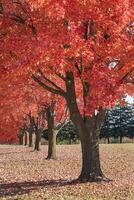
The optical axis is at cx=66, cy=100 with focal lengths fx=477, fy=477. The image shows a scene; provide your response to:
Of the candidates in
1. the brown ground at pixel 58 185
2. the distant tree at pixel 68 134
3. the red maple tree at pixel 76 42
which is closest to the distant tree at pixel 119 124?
the distant tree at pixel 68 134

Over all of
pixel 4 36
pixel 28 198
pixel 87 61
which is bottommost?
pixel 28 198

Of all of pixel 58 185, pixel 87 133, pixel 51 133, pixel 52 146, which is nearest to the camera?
pixel 58 185

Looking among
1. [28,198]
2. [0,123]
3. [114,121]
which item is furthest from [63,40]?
[114,121]

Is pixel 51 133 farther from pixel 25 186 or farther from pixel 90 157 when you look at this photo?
pixel 25 186

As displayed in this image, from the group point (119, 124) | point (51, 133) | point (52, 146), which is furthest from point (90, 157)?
point (119, 124)

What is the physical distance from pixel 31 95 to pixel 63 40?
22.0 m

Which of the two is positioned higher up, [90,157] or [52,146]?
[52,146]

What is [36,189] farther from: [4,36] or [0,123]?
[0,123]

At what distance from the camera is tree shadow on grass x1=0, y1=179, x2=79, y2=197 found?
672 inches

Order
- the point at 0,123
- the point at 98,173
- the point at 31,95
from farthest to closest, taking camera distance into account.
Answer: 1. the point at 0,123
2. the point at 31,95
3. the point at 98,173

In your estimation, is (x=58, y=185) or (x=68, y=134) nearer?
(x=58, y=185)

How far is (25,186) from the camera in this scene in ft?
62.2

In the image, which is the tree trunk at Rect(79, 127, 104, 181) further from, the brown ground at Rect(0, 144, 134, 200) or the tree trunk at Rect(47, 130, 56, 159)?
the tree trunk at Rect(47, 130, 56, 159)

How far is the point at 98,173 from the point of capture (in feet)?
65.3
